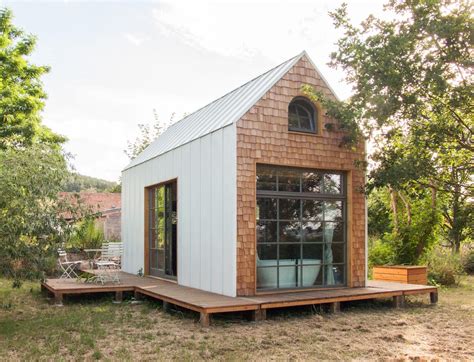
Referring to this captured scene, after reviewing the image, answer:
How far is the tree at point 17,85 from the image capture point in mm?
20062

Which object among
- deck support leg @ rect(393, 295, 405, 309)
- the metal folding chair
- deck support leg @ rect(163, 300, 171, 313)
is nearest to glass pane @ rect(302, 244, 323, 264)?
deck support leg @ rect(393, 295, 405, 309)

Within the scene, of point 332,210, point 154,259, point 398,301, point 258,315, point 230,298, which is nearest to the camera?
point 258,315

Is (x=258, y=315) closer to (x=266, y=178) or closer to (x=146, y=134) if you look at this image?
(x=266, y=178)

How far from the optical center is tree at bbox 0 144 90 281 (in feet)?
22.3

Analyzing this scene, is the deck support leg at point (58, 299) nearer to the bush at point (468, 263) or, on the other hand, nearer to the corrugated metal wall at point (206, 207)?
the corrugated metal wall at point (206, 207)

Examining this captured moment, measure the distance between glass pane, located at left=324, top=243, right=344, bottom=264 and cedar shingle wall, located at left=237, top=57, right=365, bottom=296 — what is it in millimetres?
185

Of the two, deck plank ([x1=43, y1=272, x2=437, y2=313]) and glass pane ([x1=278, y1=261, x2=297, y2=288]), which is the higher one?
glass pane ([x1=278, y1=261, x2=297, y2=288])

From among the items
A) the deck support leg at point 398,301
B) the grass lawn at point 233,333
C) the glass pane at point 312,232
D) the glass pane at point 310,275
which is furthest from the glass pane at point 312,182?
the deck support leg at point 398,301

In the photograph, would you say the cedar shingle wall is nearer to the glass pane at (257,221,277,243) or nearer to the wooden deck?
the glass pane at (257,221,277,243)

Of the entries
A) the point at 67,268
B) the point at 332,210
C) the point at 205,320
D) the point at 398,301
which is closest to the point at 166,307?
the point at 205,320

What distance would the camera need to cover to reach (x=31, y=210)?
7.00m

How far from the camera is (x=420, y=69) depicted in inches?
359

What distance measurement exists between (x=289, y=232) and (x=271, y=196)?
771mm

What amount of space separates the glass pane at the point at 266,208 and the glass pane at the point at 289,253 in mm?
600
